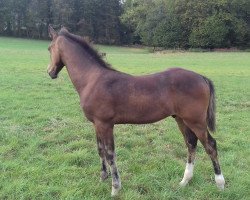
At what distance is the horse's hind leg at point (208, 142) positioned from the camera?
4.75m

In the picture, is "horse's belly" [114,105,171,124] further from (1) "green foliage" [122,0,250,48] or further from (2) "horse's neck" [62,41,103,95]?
(1) "green foliage" [122,0,250,48]

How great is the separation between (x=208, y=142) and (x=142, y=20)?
55942mm

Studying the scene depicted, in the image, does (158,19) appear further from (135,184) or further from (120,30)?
(135,184)

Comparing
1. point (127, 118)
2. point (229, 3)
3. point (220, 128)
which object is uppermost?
point (229, 3)

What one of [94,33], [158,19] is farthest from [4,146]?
[94,33]

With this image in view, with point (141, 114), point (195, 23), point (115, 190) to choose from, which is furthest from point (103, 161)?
point (195, 23)

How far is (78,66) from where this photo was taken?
505 centimetres

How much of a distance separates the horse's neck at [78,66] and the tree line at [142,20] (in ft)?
154

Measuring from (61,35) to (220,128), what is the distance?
16.2ft

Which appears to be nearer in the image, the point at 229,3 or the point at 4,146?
the point at 4,146

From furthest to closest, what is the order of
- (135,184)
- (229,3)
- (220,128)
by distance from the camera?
(229,3) < (220,128) < (135,184)

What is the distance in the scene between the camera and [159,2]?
5769 centimetres

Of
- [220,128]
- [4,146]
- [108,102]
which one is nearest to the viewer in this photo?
[108,102]

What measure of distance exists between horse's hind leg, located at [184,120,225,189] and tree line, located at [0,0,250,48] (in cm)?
4787
